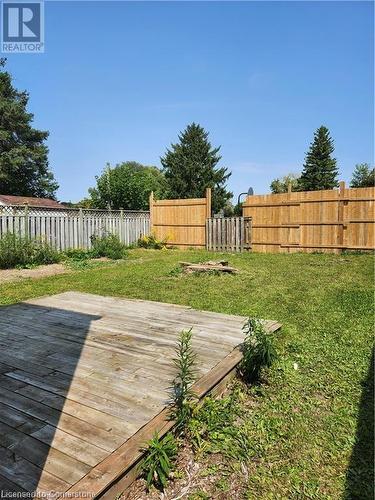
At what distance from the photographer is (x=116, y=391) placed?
228 centimetres

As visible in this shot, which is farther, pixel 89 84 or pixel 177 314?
pixel 89 84

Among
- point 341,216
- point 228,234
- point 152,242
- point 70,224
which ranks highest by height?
point 341,216

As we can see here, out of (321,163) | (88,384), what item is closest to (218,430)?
(88,384)

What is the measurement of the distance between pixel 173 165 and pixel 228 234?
22284mm

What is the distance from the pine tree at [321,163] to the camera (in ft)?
121

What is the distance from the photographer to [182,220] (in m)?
13.4

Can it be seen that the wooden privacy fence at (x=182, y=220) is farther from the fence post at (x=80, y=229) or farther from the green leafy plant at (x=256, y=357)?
the green leafy plant at (x=256, y=357)

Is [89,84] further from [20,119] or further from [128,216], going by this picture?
[20,119]

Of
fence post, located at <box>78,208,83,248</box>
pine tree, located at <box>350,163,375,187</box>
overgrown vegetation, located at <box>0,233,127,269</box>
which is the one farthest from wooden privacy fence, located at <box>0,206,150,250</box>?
pine tree, located at <box>350,163,375,187</box>

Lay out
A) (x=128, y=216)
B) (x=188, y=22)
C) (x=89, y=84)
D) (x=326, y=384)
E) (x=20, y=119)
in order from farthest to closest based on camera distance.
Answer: (x=20, y=119)
(x=128, y=216)
(x=89, y=84)
(x=188, y=22)
(x=326, y=384)

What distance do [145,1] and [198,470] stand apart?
7.95 m

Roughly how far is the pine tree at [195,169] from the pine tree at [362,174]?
620 inches

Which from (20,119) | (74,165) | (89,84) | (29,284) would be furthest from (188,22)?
(20,119)

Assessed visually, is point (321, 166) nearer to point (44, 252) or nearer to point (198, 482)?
point (44, 252)
